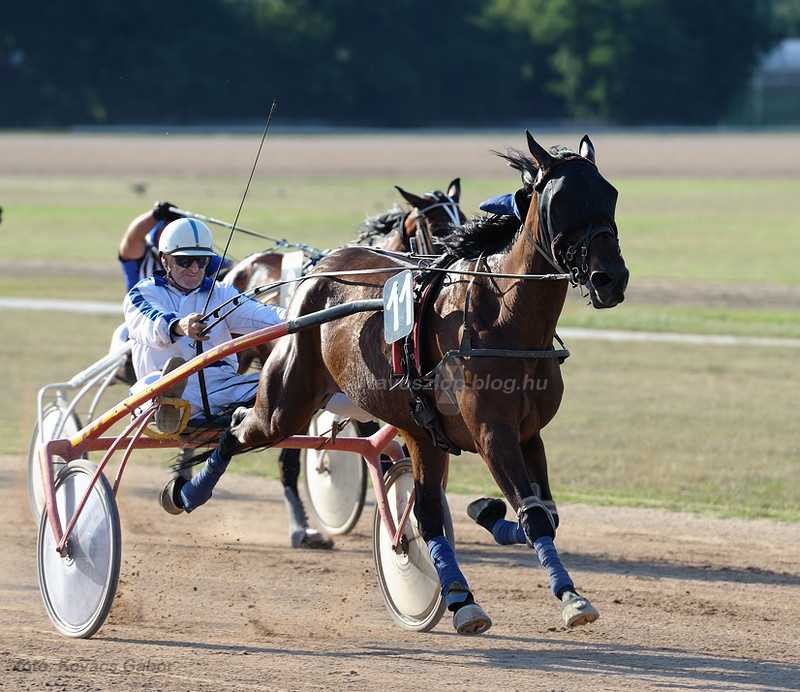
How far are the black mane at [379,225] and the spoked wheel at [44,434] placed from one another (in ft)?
6.46

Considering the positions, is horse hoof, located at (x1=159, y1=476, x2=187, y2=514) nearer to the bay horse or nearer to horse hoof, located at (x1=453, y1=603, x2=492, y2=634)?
horse hoof, located at (x1=453, y1=603, x2=492, y2=634)

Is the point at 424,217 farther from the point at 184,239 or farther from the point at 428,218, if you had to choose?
the point at 184,239

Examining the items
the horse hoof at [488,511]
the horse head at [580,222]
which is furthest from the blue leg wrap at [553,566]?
the horse head at [580,222]

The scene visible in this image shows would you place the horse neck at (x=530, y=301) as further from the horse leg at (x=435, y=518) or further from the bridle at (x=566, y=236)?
the horse leg at (x=435, y=518)

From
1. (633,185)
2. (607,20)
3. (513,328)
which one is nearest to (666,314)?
(513,328)

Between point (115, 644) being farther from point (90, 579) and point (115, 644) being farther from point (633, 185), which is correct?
point (633, 185)

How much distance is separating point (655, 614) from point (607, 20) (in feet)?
215

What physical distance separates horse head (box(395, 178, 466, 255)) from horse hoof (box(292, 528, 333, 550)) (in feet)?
5.26

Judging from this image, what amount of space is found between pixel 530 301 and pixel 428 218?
2.75 meters

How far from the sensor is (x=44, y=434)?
24.7 feet

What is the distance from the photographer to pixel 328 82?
60844mm

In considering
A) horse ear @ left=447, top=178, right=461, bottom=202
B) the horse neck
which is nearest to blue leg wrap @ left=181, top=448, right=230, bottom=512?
the horse neck

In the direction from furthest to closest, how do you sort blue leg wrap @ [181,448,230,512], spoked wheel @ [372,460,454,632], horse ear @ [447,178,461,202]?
1. horse ear @ [447,178,461,202]
2. blue leg wrap @ [181,448,230,512]
3. spoked wheel @ [372,460,454,632]

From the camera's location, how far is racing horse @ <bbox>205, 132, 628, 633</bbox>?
4.39 meters
